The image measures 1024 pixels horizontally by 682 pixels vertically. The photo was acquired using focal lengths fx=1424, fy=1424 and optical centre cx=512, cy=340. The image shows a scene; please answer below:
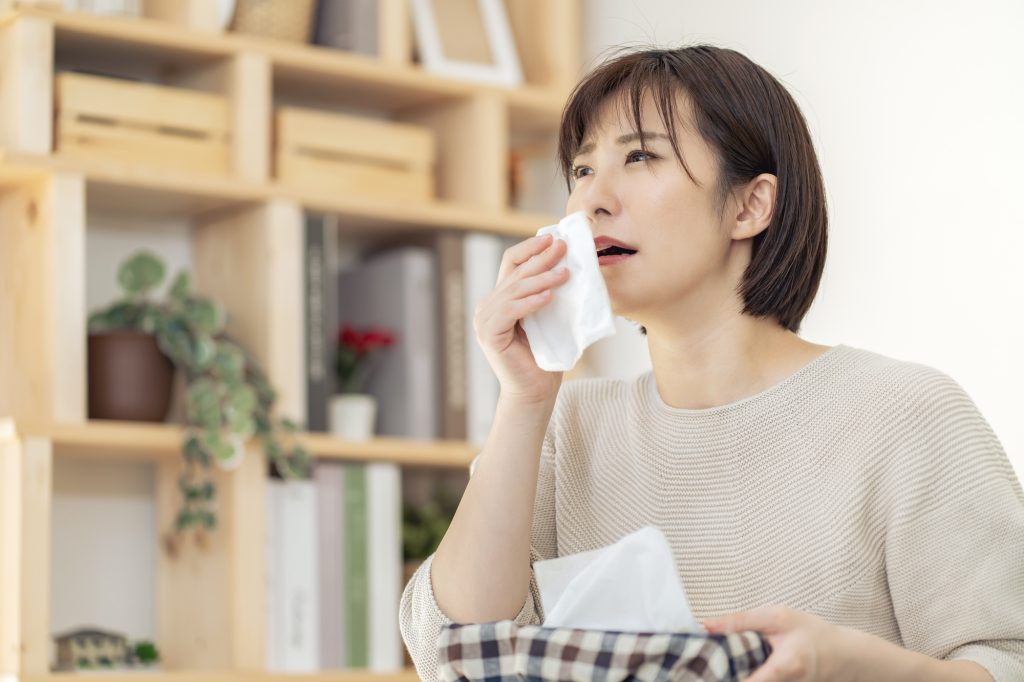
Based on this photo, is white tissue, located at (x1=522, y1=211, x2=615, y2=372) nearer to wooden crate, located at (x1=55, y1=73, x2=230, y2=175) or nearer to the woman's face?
the woman's face

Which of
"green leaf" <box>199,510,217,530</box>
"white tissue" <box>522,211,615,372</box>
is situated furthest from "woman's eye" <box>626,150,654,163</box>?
"green leaf" <box>199,510,217,530</box>

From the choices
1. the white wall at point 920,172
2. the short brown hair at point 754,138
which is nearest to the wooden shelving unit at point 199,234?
the white wall at point 920,172

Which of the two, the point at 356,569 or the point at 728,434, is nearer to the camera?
the point at 728,434

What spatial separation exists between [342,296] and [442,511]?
45cm

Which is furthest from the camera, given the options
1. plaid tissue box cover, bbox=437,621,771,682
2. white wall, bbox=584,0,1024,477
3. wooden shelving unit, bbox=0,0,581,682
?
wooden shelving unit, bbox=0,0,581,682

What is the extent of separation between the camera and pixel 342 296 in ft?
8.92

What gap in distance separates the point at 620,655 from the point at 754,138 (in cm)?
57

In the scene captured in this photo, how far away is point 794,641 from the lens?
99 cm

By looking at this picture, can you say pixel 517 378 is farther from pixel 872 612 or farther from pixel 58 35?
pixel 58 35

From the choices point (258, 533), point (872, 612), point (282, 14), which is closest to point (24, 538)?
point (258, 533)

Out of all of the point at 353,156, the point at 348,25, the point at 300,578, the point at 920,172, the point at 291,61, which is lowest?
the point at 300,578

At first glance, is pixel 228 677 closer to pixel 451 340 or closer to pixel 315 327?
pixel 315 327

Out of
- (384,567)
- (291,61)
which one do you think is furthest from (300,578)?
(291,61)

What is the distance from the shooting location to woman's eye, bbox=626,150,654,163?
1.32m
